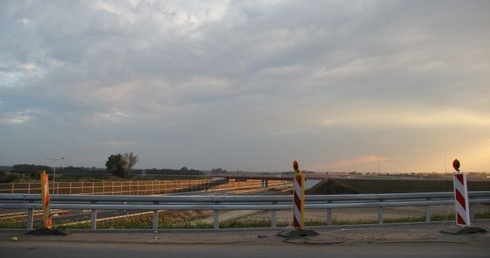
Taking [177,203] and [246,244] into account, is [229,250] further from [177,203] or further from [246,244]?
[177,203]

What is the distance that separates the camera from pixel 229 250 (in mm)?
8578

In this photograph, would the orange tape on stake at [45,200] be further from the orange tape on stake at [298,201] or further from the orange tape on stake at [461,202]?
the orange tape on stake at [461,202]

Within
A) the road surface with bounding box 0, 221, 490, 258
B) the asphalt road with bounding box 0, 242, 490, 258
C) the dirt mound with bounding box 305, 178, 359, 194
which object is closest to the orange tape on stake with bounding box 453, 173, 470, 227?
the road surface with bounding box 0, 221, 490, 258

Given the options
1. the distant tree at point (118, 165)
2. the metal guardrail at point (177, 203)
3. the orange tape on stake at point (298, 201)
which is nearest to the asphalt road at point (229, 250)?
the orange tape on stake at point (298, 201)

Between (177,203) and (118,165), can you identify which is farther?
(118,165)

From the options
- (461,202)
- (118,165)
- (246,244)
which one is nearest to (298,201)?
(246,244)

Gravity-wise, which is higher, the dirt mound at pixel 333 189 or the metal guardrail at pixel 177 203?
the metal guardrail at pixel 177 203

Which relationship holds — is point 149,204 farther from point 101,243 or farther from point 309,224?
point 309,224

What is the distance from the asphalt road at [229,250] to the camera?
26.5 ft

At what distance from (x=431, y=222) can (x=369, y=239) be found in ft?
12.4

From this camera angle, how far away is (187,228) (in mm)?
11781

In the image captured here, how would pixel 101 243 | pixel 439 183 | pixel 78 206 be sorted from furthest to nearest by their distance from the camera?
pixel 439 183, pixel 78 206, pixel 101 243

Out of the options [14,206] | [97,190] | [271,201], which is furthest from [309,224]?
[97,190]

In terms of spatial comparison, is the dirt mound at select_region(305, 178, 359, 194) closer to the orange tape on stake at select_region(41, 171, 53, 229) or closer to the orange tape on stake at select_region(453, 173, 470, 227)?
the orange tape on stake at select_region(453, 173, 470, 227)
